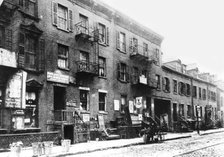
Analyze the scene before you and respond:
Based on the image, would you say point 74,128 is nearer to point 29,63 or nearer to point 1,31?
point 29,63

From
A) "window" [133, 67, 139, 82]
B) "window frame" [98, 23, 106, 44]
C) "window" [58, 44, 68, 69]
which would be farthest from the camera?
"window" [133, 67, 139, 82]

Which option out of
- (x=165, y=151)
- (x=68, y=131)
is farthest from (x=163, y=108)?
(x=165, y=151)

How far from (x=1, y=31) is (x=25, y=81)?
10.9ft

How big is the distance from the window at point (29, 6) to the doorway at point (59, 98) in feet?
18.4

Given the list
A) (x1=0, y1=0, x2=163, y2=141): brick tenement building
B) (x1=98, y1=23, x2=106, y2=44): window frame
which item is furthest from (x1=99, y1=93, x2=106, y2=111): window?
(x1=98, y1=23, x2=106, y2=44): window frame

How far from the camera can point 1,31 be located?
1697 cm

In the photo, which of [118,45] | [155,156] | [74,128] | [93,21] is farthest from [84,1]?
[155,156]

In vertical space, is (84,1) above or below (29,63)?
above

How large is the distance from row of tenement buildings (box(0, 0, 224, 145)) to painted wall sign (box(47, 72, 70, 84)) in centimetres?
7

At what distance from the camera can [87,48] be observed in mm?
23453

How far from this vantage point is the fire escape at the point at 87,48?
22.1 meters

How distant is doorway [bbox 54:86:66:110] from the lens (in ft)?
67.4

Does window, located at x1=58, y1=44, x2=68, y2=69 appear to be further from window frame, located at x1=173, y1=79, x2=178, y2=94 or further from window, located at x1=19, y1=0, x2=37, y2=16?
window frame, located at x1=173, y1=79, x2=178, y2=94

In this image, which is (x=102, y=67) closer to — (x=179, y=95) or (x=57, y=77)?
(x=57, y=77)
